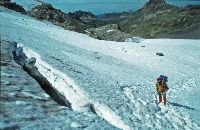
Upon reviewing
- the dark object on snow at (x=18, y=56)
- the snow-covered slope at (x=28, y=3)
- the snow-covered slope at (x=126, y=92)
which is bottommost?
the snow-covered slope at (x=126, y=92)

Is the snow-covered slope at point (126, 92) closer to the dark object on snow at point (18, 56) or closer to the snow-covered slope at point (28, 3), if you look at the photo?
the dark object on snow at point (18, 56)

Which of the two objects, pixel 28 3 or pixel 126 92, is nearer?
pixel 126 92

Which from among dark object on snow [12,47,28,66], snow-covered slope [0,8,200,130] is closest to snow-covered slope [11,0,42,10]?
snow-covered slope [0,8,200,130]

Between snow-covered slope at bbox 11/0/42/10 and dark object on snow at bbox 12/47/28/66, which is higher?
snow-covered slope at bbox 11/0/42/10

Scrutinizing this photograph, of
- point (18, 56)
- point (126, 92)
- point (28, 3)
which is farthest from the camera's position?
point (28, 3)

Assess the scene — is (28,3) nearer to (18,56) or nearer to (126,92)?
(126,92)

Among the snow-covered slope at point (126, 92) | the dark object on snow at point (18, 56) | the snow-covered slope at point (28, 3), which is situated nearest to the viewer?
the snow-covered slope at point (126, 92)

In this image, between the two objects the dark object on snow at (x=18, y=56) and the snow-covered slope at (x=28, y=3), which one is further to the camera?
the snow-covered slope at (x=28, y=3)

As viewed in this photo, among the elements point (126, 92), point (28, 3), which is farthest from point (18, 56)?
point (28, 3)

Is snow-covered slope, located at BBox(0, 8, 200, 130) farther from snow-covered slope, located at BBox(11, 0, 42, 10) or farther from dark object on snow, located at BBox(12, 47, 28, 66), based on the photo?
snow-covered slope, located at BBox(11, 0, 42, 10)

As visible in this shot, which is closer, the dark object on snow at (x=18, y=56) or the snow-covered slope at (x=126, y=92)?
the snow-covered slope at (x=126, y=92)

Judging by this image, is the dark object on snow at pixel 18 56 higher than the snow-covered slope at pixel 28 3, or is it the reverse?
the snow-covered slope at pixel 28 3

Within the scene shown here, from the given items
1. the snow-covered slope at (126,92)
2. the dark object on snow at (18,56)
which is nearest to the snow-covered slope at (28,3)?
the snow-covered slope at (126,92)

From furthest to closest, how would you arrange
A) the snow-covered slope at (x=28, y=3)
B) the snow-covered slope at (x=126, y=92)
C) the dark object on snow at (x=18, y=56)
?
the snow-covered slope at (x=28, y=3)
the dark object on snow at (x=18, y=56)
the snow-covered slope at (x=126, y=92)
